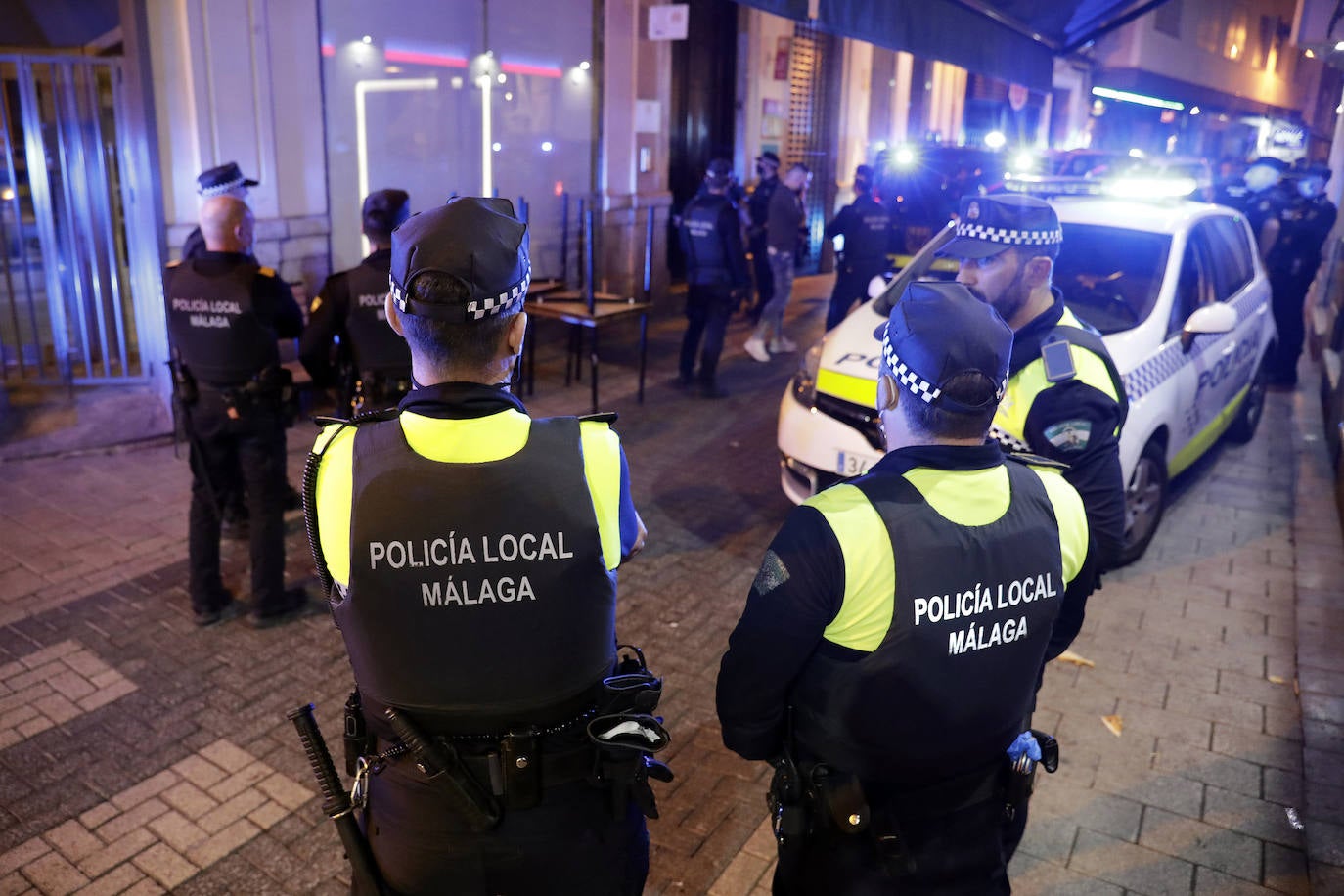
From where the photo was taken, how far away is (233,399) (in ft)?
15.1

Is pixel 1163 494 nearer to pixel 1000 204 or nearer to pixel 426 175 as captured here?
pixel 1000 204

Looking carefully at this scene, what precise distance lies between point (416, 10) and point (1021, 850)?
28.7 ft

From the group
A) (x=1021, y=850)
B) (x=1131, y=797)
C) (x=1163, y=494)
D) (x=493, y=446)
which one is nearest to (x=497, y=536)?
(x=493, y=446)

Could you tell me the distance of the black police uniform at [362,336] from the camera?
4.92 m

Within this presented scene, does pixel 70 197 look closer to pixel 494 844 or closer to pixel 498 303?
pixel 498 303

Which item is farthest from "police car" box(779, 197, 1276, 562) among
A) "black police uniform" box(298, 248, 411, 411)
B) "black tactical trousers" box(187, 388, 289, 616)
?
"black tactical trousers" box(187, 388, 289, 616)

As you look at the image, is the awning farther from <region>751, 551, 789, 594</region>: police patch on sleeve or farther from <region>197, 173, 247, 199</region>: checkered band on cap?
<region>751, 551, 789, 594</region>: police patch on sleeve

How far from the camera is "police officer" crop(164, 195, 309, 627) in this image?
4586mm

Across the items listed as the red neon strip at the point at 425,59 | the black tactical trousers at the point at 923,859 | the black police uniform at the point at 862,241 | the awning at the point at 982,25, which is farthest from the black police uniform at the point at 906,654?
the red neon strip at the point at 425,59

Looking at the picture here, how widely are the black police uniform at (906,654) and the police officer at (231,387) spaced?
326 centimetres

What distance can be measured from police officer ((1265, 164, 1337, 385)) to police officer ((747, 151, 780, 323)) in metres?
4.71

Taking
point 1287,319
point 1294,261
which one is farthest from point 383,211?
point 1287,319

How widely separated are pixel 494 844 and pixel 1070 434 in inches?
83.9

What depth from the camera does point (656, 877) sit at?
3.33 m
